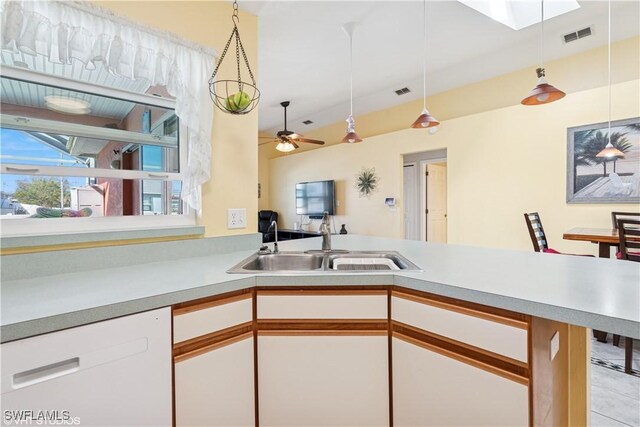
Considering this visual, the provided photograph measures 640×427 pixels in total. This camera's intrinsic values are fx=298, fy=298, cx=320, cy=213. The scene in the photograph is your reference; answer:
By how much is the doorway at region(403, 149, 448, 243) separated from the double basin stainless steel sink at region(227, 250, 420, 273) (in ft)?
12.0

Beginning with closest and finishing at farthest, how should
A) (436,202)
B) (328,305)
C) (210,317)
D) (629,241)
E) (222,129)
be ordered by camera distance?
(210,317) → (328,305) → (222,129) → (629,241) → (436,202)

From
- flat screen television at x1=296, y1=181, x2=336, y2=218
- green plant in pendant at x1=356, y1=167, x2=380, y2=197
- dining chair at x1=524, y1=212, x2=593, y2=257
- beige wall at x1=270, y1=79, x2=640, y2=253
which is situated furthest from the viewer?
flat screen television at x1=296, y1=181, x2=336, y2=218

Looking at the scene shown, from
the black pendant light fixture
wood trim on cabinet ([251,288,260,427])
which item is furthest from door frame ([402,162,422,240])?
wood trim on cabinet ([251,288,260,427])

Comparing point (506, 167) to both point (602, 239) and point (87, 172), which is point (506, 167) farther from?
point (87, 172)

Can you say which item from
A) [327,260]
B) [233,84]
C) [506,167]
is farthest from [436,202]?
[233,84]

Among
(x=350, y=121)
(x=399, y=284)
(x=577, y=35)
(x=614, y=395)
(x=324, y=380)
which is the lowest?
(x=614, y=395)

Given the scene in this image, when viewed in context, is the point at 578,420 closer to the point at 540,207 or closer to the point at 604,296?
the point at 604,296

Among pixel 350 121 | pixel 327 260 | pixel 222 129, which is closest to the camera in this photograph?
pixel 327 260

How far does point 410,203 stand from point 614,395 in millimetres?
3742

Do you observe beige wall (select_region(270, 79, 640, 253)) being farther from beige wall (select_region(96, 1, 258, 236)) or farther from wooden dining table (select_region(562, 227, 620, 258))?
beige wall (select_region(96, 1, 258, 236))

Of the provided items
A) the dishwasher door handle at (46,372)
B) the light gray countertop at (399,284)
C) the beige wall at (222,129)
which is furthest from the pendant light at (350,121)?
the dishwasher door handle at (46,372)

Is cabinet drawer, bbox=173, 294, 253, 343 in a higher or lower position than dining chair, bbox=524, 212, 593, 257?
lower

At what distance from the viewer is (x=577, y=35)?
10.5ft

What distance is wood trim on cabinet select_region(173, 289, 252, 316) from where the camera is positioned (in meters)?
1.05
